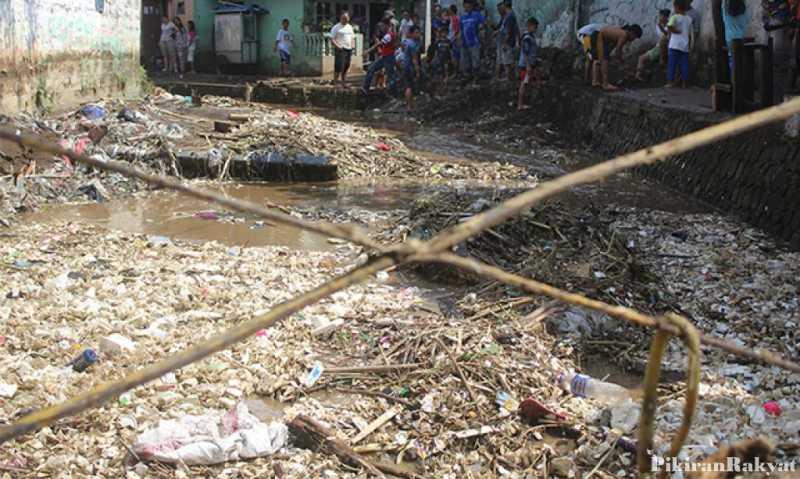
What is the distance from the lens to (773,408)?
3529 millimetres

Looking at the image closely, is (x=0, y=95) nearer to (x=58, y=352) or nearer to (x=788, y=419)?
(x=58, y=352)

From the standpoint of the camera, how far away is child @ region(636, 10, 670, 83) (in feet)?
40.2

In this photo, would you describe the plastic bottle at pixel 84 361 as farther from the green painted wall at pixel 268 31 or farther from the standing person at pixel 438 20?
the green painted wall at pixel 268 31

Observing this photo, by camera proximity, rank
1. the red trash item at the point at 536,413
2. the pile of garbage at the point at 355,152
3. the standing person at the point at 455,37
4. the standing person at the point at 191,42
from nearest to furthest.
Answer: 1. the red trash item at the point at 536,413
2. the pile of garbage at the point at 355,152
3. the standing person at the point at 455,37
4. the standing person at the point at 191,42

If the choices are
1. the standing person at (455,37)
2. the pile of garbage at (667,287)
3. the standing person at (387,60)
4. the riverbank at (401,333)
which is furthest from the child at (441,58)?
the riverbank at (401,333)

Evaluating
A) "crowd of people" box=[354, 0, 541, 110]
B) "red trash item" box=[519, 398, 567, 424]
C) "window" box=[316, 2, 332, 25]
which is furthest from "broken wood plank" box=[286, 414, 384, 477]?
"window" box=[316, 2, 332, 25]

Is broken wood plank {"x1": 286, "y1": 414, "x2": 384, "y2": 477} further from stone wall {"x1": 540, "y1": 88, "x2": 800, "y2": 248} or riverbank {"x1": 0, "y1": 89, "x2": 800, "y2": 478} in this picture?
stone wall {"x1": 540, "y1": 88, "x2": 800, "y2": 248}

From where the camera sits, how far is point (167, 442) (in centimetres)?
312

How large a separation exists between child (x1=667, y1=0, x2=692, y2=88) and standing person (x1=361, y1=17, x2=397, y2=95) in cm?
640

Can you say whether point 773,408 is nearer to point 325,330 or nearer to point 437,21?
point 325,330

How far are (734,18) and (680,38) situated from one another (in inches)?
96.6

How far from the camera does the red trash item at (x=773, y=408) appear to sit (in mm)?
3502

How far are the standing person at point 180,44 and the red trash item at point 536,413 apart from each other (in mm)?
20032

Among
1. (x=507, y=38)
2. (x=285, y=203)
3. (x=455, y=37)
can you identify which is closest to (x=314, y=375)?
(x=285, y=203)
